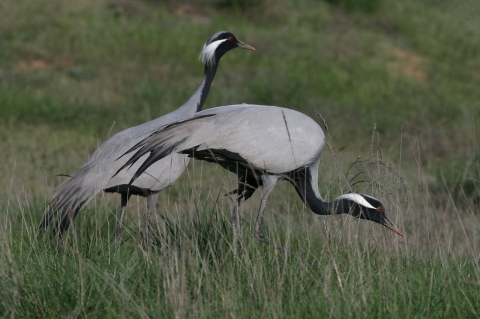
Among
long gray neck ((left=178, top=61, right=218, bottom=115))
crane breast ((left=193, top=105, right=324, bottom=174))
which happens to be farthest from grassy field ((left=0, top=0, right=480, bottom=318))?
long gray neck ((left=178, top=61, right=218, bottom=115))

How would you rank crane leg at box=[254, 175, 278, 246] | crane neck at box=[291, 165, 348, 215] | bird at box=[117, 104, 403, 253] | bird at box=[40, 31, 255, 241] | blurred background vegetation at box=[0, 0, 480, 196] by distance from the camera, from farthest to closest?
1. blurred background vegetation at box=[0, 0, 480, 196]
2. bird at box=[40, 31, 255, 241]
3. crane neck at box=[291, 165, 348, 215]
4. crane leg at box=[254, 175, 278, 246]
5. bird at box=[117, 104, 403, 253]

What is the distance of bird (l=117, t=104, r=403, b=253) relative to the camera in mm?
4406

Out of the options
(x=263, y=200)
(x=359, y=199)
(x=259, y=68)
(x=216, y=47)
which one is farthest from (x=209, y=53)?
(x=259, y=68)

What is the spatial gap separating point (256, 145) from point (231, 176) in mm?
1977

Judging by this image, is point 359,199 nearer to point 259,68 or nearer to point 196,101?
point 196,101

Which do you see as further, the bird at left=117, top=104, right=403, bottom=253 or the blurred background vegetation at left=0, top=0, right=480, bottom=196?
the blurred background vegetation at left=0, top=0, right=480, bottom=196

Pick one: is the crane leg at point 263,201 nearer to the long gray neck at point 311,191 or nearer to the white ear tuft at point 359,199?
the long gray neck at point 311,191

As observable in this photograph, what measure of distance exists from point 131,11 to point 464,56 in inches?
282

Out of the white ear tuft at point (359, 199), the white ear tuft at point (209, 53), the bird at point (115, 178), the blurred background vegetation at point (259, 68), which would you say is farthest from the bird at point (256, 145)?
the blurred background vegetation at point (259, 68)

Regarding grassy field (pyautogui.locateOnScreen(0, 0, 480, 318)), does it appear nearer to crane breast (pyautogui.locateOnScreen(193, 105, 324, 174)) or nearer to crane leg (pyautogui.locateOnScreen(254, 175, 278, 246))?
crane leg (pyautogui.locateOnScreen(254, 175, 278, 246))

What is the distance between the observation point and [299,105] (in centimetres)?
1200

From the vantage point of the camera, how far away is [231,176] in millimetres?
6477

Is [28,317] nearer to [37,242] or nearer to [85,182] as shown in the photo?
[37,242]

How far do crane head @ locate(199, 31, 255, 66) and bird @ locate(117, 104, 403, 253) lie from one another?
5.44ft
